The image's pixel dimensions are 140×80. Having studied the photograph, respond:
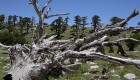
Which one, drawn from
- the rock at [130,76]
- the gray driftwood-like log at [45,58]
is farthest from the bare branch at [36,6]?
the rock at [130,76]

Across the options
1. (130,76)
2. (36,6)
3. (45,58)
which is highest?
(36,6)

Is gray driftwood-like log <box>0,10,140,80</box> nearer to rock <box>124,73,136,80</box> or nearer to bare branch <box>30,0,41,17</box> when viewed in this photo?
bare branch <box>30,0,41,17</box>

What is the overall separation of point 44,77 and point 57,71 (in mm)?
3785

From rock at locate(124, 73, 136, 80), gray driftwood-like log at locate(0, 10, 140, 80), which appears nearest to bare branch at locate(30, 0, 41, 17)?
gray driftwood-like log at locate(0, 10, 140, 80)

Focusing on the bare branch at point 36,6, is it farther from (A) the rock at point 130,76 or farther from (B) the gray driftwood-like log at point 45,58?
(A) the rock at point 130,76

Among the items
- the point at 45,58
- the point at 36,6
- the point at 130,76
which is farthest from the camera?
the point at 130,76

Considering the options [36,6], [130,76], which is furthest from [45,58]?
[130,76]

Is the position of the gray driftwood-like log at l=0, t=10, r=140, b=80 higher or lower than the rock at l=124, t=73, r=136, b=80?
higher

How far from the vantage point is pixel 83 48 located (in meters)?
13.2

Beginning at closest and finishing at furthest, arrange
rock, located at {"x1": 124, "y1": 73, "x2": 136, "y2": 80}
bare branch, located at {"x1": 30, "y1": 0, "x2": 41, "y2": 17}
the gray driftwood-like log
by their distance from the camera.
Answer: the gray driftwood-like log → bare branch, located at {"x1": 30, "y1": 0, "x2": 41, "y2": 17} → rock, located at {"x1": 124, "y1": 73, "x2": 136, "y2": 80}

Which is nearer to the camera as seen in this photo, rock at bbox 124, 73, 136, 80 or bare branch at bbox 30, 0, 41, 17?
bare branch at bbox 30, 0, 41, 17

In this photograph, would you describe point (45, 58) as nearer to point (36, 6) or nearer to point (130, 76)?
point (36, 6)

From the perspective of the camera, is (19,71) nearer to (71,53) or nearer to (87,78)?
(71,53)

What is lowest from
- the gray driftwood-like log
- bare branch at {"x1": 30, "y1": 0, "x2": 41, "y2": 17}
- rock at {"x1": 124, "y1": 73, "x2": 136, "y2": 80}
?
rock at {"x1": 124, "y1": 73, "x2": 136, "y2": 80}
